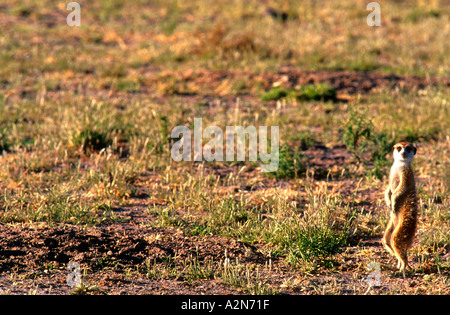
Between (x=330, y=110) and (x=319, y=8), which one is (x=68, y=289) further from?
(x=319, y=8)

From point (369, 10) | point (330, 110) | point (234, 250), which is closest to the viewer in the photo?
point (234, 250)

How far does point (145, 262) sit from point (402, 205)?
2.11 metres

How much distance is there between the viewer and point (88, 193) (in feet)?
22.2

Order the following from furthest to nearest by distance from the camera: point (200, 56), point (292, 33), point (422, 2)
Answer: point (422, 2), point (292, 33), point (200, 56)

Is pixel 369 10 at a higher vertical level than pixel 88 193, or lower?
higher

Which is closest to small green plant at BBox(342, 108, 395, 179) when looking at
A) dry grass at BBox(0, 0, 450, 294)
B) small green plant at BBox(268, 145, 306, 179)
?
dry grass at BBox(0, 0, 450, 294)

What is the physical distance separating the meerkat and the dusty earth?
226mm

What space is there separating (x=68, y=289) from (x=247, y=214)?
2.11 m

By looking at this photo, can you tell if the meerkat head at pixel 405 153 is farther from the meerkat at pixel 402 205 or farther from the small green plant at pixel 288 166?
the small green plant at pixel 288 166

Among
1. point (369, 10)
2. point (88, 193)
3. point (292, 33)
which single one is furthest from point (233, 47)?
point (88, 193)

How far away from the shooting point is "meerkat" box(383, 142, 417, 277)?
5.00 metres

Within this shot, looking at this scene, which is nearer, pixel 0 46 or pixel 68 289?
pixel 68 289

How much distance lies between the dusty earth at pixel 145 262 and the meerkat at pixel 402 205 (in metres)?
0.23

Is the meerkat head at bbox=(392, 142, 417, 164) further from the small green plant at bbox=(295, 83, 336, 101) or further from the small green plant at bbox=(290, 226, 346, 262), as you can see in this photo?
the small green plant at bbox=(295, 83, 336, 101)
